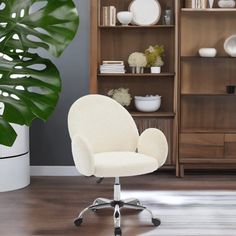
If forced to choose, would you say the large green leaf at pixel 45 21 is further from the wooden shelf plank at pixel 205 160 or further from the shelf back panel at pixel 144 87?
the shelf back panel at pixel 144 87

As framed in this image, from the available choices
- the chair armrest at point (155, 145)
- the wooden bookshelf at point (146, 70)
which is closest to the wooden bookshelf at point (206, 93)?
the wooden bookshelf at point (146, 70)

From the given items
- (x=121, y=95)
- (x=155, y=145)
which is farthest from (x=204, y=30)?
(x=155, y=145)

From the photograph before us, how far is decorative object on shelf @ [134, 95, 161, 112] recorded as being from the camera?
5.13 m

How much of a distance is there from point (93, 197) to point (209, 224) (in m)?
1.11

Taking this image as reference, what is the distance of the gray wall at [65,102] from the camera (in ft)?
16.6

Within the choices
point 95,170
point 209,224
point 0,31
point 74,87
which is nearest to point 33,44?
point 0,31

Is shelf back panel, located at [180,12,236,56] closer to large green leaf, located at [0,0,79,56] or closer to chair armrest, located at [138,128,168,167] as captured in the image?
chair armrest, located at [138,128,168,167]

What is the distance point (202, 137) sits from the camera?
5.01 metres

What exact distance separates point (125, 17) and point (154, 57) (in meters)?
0.48

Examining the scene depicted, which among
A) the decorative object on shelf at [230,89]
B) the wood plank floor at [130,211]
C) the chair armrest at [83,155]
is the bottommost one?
the wood plank floor at [130,211]

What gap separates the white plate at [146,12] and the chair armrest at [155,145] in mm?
1727

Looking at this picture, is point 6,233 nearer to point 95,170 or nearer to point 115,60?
point 95,170

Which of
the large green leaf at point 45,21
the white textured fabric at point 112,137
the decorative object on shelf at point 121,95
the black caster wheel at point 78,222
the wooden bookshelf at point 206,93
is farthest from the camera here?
the decorative object on shelf at point 121,95

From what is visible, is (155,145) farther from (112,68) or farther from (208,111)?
(208,111)
